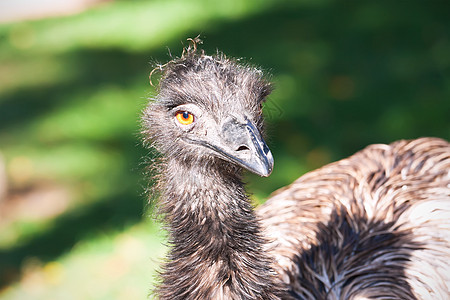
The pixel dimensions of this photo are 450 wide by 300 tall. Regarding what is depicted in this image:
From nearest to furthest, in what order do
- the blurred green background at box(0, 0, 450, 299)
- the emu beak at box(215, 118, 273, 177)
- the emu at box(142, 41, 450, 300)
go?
the emu beak at box(215, 118, 273, 177), the emu at box(142, 41, 450, 300), the blurred green background at box(0, 0, 450, 299)

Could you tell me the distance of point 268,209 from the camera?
153 inches

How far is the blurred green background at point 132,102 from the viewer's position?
16.5 ft

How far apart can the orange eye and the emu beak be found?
17cm

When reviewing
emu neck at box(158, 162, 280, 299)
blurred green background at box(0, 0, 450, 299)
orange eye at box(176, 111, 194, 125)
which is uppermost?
blurred green background at box(0, 0, 450, 299)

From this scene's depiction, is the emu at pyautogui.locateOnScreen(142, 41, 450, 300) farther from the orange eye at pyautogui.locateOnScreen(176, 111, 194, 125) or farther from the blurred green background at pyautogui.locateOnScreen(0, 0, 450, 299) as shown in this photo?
the blurred green background at pyautogui.locateOnScreen(0, 0, 450, 299)

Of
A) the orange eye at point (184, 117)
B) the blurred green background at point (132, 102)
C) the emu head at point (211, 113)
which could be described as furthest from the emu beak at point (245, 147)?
the blurred green background at point (132, 102)

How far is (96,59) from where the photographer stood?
7.28m

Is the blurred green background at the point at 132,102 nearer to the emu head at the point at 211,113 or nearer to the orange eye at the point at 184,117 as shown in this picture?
the emu head at the point at 211,113

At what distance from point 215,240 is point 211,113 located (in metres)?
0.52

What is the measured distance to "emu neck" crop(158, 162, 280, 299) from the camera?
9.08ft

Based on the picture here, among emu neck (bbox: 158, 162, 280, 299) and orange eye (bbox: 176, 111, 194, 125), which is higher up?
orange eye (bbox: 176, 111, 194, 125)

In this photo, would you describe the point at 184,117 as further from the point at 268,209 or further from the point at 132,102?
the point at 132,102

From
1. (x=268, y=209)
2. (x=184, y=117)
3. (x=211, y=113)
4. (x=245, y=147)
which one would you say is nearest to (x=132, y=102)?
(x=268, y=209)

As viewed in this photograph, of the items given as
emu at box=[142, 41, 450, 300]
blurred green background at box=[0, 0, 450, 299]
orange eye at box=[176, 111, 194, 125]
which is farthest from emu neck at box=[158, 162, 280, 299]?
blurred green background at box=[0, 0, 450, 299]
